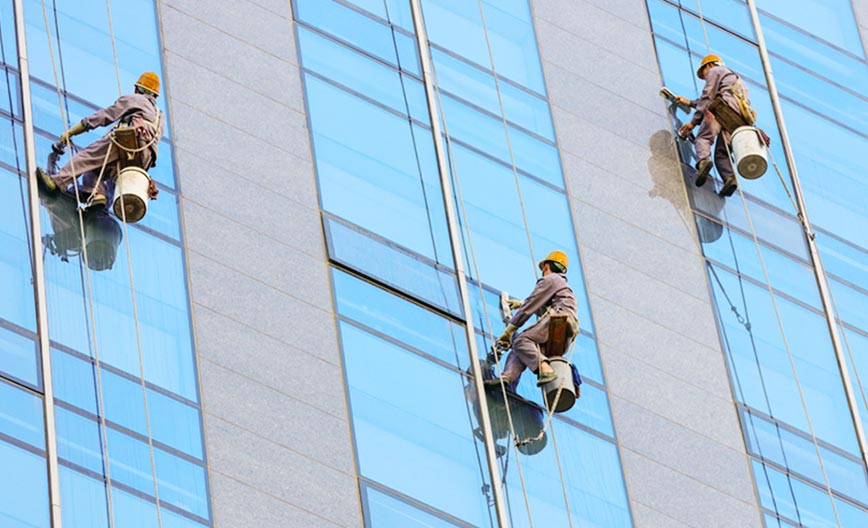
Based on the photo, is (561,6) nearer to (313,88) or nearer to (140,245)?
(313,88)

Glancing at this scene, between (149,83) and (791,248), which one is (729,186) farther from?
(149,83)

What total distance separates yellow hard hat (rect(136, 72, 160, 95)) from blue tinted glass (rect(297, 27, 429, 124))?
225 centimetres

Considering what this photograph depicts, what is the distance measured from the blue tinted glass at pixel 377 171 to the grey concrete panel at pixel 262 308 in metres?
1.55

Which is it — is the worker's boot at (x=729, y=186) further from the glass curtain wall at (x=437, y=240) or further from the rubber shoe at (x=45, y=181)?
the rubber shoe at (x=45, y=181)

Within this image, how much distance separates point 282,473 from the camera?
70.5 ft

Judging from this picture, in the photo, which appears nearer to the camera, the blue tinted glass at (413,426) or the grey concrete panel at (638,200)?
the blue tinted glass at (413,426)

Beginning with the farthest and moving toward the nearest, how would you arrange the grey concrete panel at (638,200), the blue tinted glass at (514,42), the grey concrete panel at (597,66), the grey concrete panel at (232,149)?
1. the grey concrete panel at (597,66)
2. the blue tinted glass at (514,42)
3. the grey concrete panel at (638,200)
4. the grey concrete panel at (232,149)

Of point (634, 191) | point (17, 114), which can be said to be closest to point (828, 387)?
point (634, 191)

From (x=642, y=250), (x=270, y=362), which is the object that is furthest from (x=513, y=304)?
(x=270, y=362)

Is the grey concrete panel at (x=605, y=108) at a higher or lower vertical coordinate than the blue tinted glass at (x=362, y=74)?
higher

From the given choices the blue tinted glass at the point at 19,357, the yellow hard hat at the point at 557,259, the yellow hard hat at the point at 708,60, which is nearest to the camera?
the blue tinted glass at the point at 19,357

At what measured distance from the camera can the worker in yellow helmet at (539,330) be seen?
77.0 ft

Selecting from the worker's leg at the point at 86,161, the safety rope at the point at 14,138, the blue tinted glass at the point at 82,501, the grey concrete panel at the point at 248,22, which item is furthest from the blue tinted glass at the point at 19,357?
the grey concrete panel at the point at 248,22

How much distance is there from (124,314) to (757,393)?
658 centimetres
